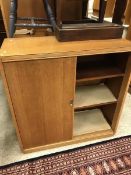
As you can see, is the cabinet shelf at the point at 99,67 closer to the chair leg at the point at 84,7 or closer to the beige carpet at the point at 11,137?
the chair leg at the point at 84,7

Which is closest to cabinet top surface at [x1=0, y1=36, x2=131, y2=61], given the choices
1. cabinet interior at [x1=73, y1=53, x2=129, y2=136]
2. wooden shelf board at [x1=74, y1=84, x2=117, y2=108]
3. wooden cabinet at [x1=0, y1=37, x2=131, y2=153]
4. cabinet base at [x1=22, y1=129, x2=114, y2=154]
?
wooden cabinet at [x1=0, y1=37, x2=131, y2=153]

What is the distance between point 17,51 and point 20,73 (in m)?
0.12

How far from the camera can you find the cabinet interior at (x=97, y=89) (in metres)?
1.11

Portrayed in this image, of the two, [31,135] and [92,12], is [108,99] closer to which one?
[31,135]

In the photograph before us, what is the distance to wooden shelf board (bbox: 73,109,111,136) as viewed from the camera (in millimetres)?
1416

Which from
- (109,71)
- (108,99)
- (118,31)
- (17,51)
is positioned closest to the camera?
(17,51)

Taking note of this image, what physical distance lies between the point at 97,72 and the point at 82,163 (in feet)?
2.29

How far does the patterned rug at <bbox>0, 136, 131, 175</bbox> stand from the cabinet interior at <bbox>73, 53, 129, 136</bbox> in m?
0.18

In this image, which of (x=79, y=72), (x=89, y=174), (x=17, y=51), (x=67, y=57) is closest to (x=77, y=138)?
(x=89, y=174)

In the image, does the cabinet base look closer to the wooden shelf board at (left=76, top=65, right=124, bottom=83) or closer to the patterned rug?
the patterned rug

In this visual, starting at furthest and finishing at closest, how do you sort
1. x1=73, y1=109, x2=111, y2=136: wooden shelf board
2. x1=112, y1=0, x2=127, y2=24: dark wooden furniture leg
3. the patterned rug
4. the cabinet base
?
1. x1=73, y1=109, x2=111, y2=136: wooden shelf board
2. the cabinet base
3. the patterned rug
4. x1=112, y1=0, x2=127, y2=24: dark wooden furniture leg

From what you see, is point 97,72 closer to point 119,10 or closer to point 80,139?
point 119,10

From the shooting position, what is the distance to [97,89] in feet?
4.55

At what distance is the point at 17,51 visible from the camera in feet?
2.76
